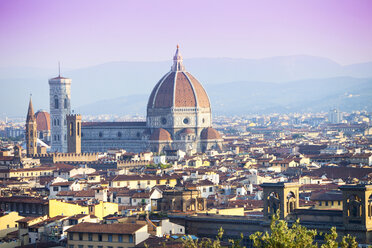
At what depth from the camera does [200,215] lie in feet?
189

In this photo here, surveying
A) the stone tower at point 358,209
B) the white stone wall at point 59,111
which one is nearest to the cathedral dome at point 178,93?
the white stone wall at point 59,111

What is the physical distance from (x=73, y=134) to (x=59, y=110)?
1868cm

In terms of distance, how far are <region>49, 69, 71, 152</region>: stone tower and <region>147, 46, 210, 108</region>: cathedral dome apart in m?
14.7

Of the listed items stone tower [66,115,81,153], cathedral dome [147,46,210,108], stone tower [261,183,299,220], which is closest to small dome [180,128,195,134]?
cathedral dome [147,46,210,108]

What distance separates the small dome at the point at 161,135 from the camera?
152750 mm

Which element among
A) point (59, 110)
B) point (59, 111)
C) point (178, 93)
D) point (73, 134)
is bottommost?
point (73, 134)

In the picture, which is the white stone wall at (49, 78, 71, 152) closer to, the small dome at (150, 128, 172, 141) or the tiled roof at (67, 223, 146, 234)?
the small dome at (150, 128, 172, 141)

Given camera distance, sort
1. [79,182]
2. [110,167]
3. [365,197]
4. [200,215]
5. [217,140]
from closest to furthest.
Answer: [365,197]
[200,215]
[79,182]
[110,167]
[217,140]

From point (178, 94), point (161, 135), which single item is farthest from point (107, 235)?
point (178, 94)

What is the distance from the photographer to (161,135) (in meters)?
153

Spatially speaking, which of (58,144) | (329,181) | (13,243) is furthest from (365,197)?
(58,144)

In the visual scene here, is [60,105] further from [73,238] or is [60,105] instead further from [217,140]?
[73,238]

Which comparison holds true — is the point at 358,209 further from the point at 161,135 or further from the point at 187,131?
the point at 187,131

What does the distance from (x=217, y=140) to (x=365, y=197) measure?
10587 cm
